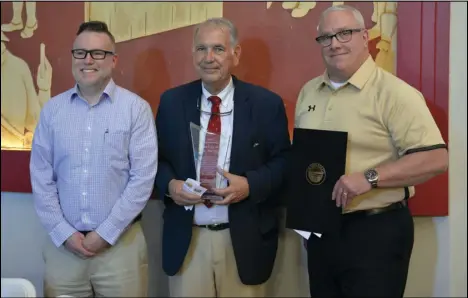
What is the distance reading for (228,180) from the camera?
212cm

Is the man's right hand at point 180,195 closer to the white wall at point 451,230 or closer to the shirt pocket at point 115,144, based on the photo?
the shirt pocket at point 115,144

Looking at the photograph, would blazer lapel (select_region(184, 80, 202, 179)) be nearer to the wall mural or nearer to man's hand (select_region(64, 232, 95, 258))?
man's hand (select_region(64, 232, 95, 258))

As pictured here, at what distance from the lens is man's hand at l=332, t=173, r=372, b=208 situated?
183 centimetres

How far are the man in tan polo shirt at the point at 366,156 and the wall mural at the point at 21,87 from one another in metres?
1.72

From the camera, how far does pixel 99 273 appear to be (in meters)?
2.21

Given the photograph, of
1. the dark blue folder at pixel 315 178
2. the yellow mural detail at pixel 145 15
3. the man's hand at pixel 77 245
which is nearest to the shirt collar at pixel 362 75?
the dark blue folder at pixel 315 178

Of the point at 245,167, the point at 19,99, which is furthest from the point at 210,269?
the point at 19,99

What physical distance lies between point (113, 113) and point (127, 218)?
1.56ft

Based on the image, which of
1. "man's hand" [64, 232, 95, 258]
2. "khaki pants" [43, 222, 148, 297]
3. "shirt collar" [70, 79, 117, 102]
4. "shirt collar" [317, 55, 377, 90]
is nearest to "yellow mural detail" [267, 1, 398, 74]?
"shirt collar" [317, 55, 377, 90]

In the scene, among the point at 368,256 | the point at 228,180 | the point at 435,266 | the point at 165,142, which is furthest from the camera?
the point at 435,266

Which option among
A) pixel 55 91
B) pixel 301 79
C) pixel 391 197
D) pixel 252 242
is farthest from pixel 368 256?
pixel 55 91

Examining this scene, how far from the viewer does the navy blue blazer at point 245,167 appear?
217cm

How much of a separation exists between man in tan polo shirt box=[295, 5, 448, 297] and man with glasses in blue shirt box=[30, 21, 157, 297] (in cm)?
A: 86

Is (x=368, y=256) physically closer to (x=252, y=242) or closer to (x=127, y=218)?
(x=252, y=242)
